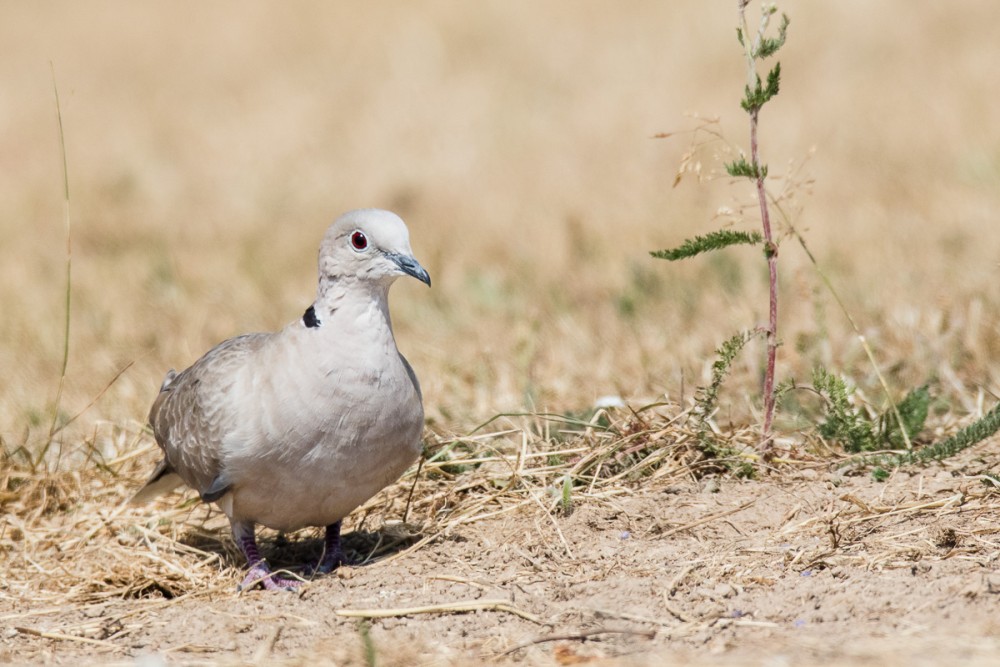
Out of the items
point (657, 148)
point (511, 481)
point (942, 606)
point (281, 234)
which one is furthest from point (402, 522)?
point (657, 148)

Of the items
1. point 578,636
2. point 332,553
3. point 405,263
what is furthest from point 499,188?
point 578,636

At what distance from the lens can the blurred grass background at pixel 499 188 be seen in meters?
6.35

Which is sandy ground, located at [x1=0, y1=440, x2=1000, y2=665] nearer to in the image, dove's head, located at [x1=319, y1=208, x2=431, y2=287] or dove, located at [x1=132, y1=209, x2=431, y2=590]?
dove, located at [x1=132, y1=209, x2=431, y2=590]

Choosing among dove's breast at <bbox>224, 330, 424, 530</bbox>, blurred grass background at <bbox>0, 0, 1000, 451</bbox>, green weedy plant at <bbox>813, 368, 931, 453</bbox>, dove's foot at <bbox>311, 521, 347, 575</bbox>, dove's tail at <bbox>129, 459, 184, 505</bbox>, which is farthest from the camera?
blurred grass background at <bbox>0, 0, 1000, 451</bbox>

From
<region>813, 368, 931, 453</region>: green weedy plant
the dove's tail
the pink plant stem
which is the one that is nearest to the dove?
the dove's tail

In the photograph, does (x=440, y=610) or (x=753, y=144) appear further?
(x=753, y=144)

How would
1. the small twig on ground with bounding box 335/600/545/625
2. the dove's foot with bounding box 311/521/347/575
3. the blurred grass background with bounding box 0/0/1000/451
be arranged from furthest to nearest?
the blurred grass background with bounding box 0/0/1000/451 < the dove's foot with bounding box 311/521/347/575 < the small twig on ground with bounding box 335/600/545/625

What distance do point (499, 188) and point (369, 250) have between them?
626 centimetres

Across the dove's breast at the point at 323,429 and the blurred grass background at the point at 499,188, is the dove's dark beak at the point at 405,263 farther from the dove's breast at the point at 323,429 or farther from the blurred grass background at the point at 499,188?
the blurred grass background at the point at 499,188

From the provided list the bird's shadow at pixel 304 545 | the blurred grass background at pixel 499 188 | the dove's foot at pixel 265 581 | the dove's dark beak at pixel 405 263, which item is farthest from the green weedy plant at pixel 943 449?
the dove's foot at pixel 265 581

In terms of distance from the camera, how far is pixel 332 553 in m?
4.50

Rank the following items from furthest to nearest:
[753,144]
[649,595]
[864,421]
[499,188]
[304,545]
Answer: [499,188]
[304,545]
[864,421]
[753,144]
[649,595]

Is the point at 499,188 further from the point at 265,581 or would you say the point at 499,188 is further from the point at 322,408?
the point at 322,408

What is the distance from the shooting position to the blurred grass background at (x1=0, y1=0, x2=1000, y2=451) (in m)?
6.35
